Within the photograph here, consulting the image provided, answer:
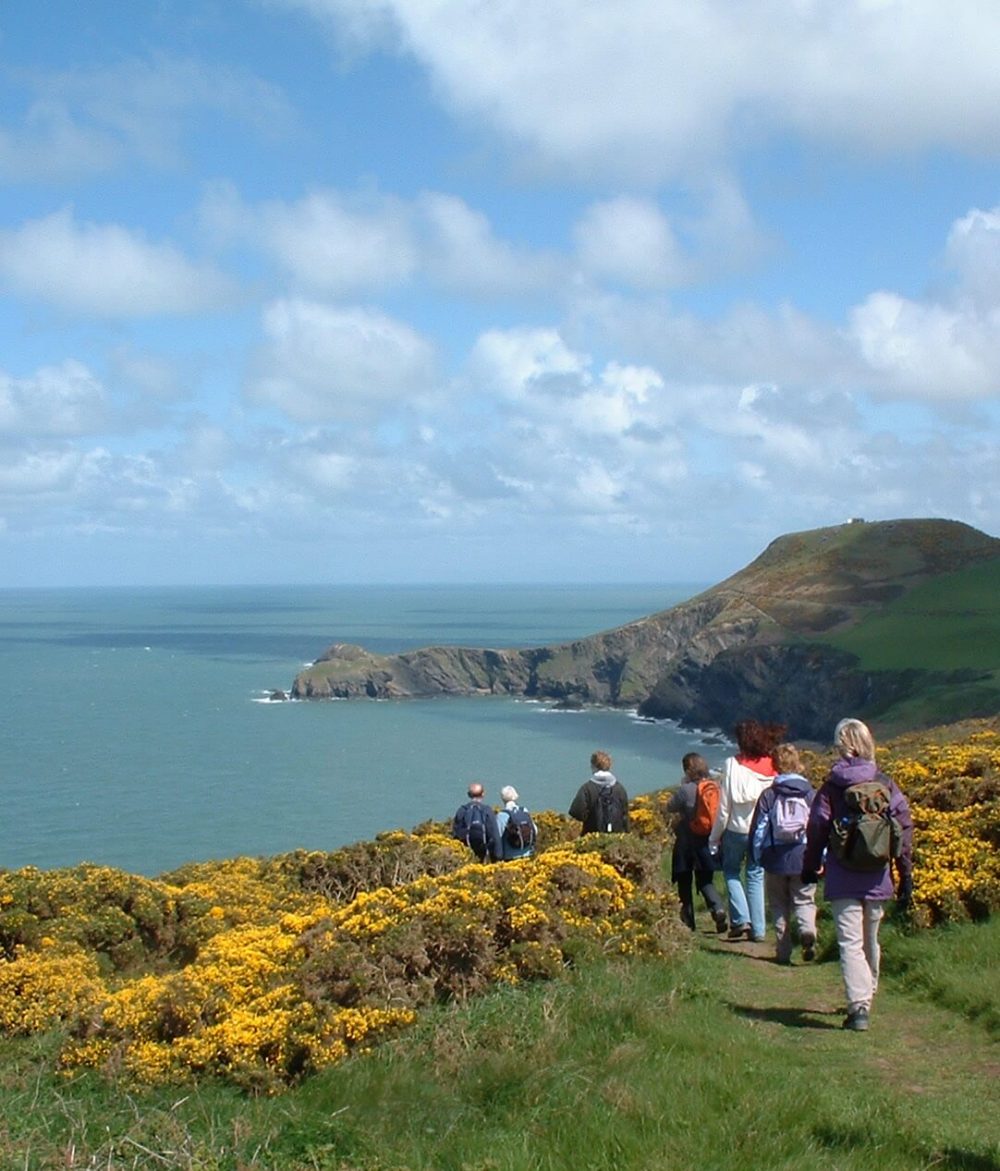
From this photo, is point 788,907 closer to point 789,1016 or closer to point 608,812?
point 789,1016

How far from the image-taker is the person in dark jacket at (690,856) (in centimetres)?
1240

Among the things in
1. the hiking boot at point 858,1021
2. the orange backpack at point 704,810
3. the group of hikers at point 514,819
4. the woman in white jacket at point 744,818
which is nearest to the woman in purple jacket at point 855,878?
the hiking boot at point 858,1021

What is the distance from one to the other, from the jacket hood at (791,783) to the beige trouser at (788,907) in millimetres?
762

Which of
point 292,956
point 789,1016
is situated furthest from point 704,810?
point 292,956

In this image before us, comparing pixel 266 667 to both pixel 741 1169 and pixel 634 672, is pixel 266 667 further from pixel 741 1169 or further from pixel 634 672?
pixel 741 1169

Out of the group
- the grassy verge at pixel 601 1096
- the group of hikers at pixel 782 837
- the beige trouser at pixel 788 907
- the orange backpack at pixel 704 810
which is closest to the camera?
the grassy verge at pixel 601 1096

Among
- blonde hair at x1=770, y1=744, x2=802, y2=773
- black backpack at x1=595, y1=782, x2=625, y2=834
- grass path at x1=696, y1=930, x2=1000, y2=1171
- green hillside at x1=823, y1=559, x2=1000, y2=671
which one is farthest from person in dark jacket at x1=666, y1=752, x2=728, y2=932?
green hillside at x1=823, y1=559, x2=1000, y2=671

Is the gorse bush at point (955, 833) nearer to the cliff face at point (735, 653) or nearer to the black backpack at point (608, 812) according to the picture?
the black backpack at point (608, 812)

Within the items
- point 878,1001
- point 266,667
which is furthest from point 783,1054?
point 266,667

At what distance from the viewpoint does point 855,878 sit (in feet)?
29.1

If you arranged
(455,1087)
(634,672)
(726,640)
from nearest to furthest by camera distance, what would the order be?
(455,1087), (726,640), (634,672)

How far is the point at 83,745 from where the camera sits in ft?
342

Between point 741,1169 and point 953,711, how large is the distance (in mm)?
95096

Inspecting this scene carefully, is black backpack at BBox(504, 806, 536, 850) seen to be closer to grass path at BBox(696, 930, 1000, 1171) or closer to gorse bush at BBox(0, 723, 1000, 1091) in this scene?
gorse bush at BBox(0, 723, 1000, 1091)
